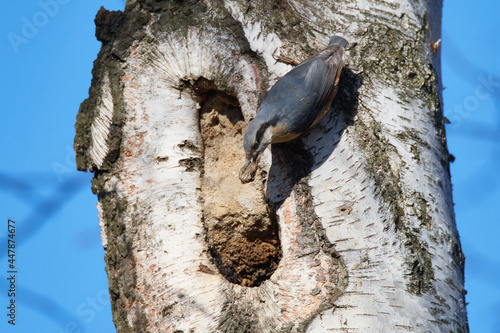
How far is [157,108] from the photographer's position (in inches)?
68.6

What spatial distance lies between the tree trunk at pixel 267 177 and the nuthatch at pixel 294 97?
4 cm

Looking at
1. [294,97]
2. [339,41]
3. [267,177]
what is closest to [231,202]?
[267,177]

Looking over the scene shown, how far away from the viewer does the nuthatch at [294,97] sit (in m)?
1.62

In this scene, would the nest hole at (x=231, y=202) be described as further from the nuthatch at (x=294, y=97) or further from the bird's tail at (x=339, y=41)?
the bird's tail at (x=339, y=41)

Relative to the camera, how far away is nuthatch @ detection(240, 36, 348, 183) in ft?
5.31

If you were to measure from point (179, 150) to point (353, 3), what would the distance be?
0.78 meters

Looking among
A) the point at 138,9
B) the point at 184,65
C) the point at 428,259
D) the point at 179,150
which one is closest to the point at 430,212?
the point at 428,259

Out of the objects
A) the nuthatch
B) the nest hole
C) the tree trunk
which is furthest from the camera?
the nest hole

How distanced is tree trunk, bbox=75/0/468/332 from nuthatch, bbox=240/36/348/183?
0.04 m

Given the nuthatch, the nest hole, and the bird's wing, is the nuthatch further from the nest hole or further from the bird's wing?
the nest hole

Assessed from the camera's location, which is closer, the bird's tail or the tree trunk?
the tree trunk

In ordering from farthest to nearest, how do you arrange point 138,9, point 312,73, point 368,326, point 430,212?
point 138,9
point 312,73
point 430,212
point 368,326

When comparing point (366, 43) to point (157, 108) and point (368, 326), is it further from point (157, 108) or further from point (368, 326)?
point (368, 326)

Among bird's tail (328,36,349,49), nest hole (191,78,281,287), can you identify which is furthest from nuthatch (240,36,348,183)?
nest hole (191,78,281,287)
